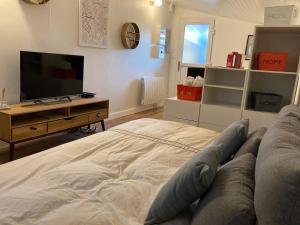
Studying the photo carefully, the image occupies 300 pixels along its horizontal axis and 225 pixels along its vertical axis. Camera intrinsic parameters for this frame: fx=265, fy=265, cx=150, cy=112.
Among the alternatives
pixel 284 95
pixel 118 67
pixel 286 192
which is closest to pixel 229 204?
pixel 286 192

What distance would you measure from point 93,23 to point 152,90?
6.88 ft

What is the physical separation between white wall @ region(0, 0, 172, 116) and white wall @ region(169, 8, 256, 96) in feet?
0.98

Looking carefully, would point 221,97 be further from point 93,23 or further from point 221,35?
point 221,35

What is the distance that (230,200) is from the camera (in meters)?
0.84

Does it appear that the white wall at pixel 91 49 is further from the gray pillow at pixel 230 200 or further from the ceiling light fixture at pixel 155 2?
the gray pillow at pixel 230 200

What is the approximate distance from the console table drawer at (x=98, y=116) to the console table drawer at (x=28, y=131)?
780 millimetres

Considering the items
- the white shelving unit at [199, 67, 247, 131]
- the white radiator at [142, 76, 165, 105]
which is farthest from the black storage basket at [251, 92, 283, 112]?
the white radiator at [142, 76, 165, 105]

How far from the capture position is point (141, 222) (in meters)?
1.03

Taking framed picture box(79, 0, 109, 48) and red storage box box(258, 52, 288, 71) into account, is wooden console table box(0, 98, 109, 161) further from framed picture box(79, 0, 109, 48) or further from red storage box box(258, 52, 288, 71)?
red storage box box(258, 52, 288, 71)

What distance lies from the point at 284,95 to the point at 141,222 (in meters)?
2.60

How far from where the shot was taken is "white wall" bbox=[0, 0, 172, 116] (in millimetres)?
3002

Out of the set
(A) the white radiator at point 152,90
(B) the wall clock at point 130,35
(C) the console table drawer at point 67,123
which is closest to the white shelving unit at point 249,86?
(C) the console table drawer at point 67,123

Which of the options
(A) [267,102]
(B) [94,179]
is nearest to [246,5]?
(A) [267,102]

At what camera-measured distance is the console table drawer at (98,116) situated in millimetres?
3648
